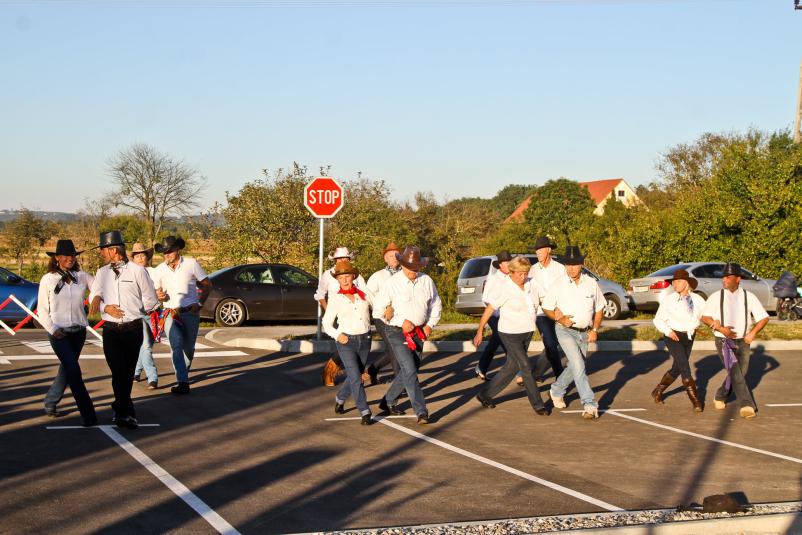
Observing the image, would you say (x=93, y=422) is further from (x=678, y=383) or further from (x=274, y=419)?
(x=678, y=383)

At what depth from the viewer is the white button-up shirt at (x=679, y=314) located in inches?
464

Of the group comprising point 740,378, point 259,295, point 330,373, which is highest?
point 259,295

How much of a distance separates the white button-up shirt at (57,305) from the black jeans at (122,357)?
1.19ft

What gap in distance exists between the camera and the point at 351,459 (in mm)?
8656

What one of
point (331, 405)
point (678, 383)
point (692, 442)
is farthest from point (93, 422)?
point (678, 383)

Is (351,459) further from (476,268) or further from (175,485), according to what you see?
(476,268)

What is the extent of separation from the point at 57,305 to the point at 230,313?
42.8ft

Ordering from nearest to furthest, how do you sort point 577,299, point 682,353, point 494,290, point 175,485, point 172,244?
point 175,485, point 577,299, point 682,353, point 494,290, point 172,244

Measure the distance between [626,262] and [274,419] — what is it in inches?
931

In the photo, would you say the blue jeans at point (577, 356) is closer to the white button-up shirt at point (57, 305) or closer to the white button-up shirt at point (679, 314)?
the white button-up shirt at point (679, 314)

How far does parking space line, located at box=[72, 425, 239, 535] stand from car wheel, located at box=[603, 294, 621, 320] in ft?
60.6

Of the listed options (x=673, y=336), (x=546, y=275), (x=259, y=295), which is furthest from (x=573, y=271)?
(x=259, y=295)

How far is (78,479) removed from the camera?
7.67 meters

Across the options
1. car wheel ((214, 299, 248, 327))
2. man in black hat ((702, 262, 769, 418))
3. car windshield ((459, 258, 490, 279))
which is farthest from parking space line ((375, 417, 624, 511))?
car windshield ((459, 258, 490, 279))
